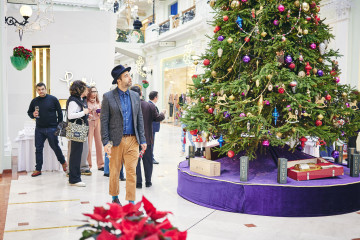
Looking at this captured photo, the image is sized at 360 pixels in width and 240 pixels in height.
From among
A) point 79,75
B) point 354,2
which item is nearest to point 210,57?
point 354,2

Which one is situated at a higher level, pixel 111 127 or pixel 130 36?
pixel 130 36

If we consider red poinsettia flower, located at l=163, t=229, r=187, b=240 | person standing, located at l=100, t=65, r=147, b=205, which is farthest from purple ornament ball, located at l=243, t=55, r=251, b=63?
red poinsettia flower, located at l=163, t=229, r=187, b=240

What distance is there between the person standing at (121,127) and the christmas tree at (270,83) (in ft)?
3.22

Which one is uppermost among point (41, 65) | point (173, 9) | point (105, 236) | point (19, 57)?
point (173, 9)

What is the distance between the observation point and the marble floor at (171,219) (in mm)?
3713

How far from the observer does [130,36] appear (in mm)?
25719

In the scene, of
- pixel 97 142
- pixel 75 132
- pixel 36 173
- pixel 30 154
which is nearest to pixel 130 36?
pixel 97 142

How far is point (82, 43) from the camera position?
37.9 ft

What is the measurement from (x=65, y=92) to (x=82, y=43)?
1611 millimetres

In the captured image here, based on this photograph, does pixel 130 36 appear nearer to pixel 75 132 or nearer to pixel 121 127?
pixel 75 132

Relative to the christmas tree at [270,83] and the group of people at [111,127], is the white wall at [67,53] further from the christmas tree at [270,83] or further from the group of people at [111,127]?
the christmas tree at [270,83]

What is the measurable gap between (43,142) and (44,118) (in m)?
0.46

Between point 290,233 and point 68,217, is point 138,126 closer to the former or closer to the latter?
point 68,217

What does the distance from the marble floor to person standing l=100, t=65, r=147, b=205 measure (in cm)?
65
